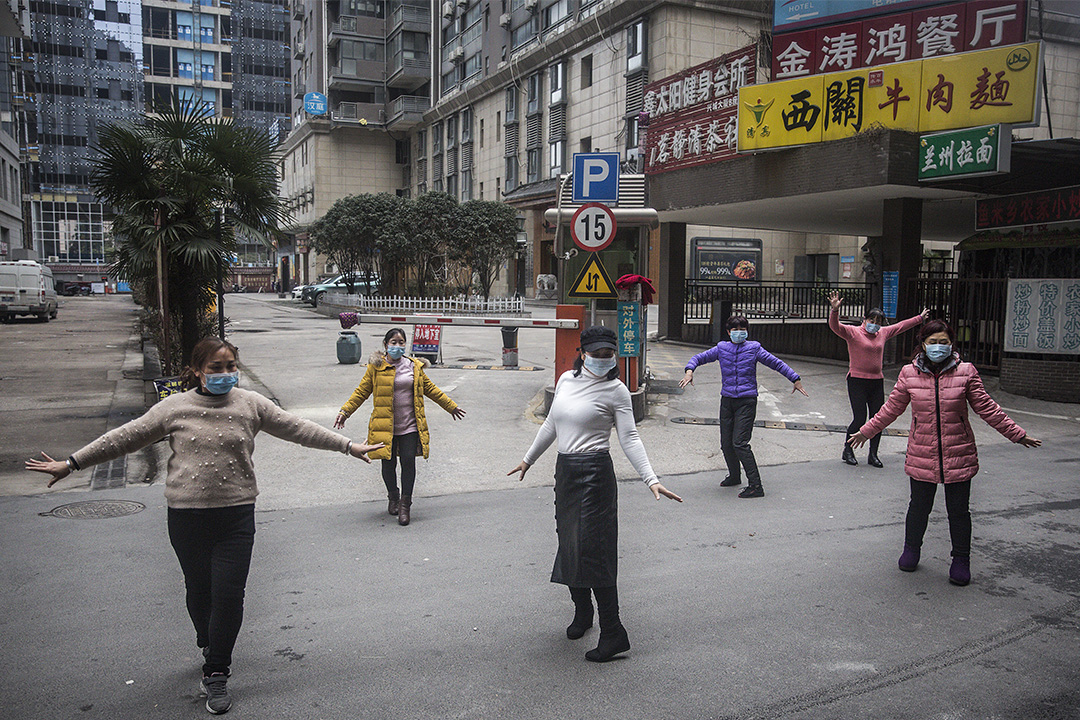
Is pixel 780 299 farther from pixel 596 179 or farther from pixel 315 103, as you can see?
pixel 315 103

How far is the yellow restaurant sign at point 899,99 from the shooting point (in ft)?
42.3

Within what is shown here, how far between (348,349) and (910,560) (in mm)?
13485

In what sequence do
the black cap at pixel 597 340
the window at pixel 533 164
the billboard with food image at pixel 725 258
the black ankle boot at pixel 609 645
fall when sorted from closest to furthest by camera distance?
1. the black ankle boot at pixel 609 645
2. the black cap at pixel 597 340
3. the billboard with food image at pixel 725 258
4. the window at pixel 533 164

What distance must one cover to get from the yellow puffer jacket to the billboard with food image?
3055cm

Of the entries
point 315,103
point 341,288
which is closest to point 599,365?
point 341,288

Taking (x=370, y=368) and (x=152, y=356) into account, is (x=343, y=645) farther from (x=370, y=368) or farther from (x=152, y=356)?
(x=152, y=356)

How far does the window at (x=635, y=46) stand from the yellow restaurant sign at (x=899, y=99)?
21954 mm

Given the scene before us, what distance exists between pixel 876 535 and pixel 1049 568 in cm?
115

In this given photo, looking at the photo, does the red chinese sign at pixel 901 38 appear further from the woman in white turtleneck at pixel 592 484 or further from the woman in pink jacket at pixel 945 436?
the woman in white turtleneck at pixel 592 484

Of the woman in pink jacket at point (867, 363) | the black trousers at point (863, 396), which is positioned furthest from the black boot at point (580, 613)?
the black trousers at point (863, 396)

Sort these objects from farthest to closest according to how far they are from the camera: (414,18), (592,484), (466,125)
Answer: (414,18), (466,125), (592,484)

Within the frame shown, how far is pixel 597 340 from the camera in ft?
14.3

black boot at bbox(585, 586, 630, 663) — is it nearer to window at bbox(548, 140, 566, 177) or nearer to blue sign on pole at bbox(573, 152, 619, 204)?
blue sign on pole at bbox(573, 152, 619, 204)

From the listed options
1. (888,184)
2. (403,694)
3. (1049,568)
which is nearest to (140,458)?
(403,694)
